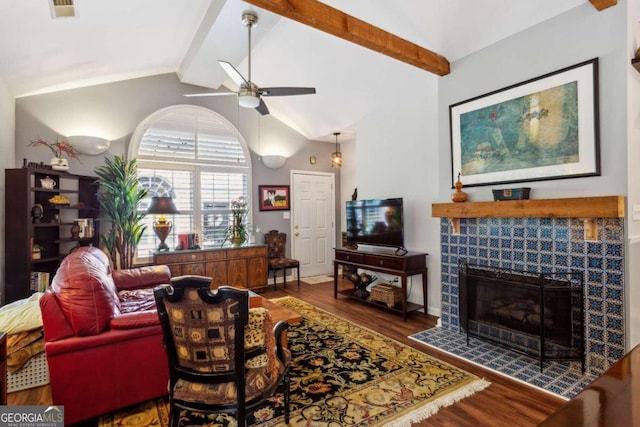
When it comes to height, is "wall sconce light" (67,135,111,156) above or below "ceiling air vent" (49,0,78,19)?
below

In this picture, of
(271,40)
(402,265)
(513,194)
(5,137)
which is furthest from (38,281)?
(513,194)

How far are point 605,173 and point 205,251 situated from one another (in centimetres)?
476

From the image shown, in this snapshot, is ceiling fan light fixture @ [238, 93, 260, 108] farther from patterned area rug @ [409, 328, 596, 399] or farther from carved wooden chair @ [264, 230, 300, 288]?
carved wooden chair @ [264, 230, 300, 288]

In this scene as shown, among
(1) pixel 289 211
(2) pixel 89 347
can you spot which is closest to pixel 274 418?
(2) pixel 89 347

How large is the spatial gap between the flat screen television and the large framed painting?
102cm

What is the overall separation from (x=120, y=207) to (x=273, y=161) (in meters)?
2.59

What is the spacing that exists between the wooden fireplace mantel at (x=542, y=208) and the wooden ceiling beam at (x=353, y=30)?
153 centimetres

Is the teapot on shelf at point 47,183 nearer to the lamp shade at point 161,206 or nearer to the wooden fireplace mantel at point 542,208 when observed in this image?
the lamp shade at point 161,206

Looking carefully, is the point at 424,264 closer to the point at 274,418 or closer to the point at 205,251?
the point at 274,418

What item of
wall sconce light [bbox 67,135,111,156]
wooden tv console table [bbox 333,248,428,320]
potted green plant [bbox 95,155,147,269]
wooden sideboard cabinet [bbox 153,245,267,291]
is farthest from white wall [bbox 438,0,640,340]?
wall sconce light [bbox 67,135,111,156]

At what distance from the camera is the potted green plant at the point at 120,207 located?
14.7ft

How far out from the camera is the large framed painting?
2.57m

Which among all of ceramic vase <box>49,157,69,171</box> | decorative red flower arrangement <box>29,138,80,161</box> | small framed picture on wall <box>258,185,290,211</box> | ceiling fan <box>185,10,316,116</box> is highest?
ceiling fan <box>185,10,316,116</box>

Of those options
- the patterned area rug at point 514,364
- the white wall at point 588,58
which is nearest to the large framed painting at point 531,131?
the white wall at point 588,58
